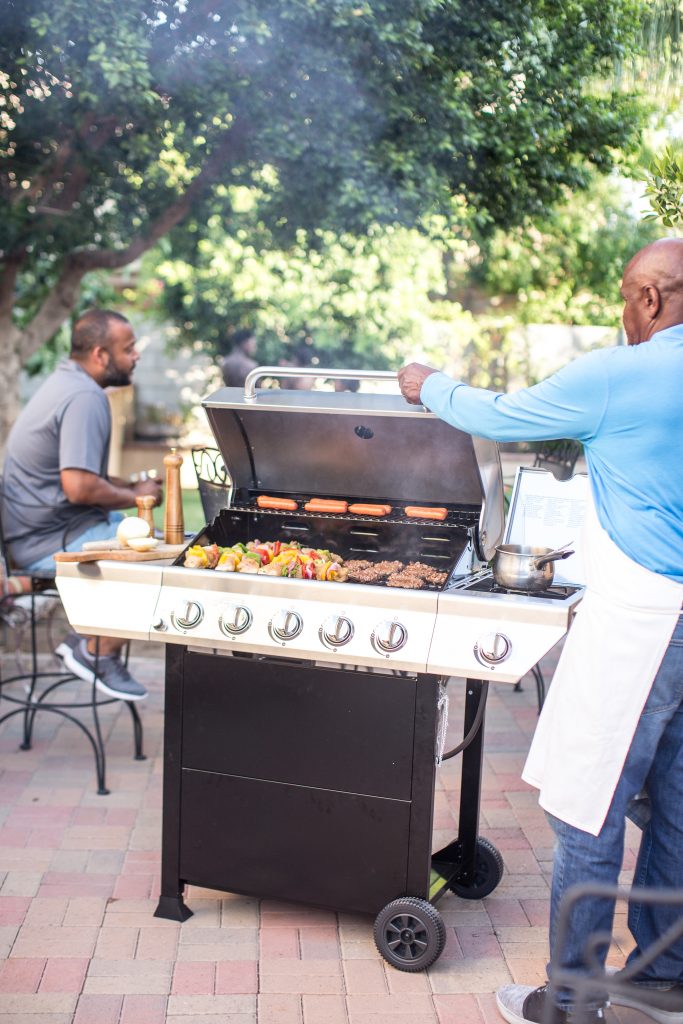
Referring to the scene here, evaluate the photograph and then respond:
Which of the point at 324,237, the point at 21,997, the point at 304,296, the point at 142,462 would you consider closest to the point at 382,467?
the point at 21,997

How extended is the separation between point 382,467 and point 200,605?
762mm

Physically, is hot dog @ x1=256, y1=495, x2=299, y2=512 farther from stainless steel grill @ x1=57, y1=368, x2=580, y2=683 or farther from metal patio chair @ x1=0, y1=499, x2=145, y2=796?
metal patio chair @ x1=0, y1=499, x2=145, y2=796

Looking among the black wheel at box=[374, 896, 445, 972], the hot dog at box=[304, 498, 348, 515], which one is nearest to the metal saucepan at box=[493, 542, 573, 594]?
the hot dog at box=[304, 498, 348, 515]

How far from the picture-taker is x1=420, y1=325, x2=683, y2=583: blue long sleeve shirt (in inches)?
87.3

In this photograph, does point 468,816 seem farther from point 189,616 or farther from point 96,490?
point 96,490

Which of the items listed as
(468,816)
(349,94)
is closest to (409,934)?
(468,816)

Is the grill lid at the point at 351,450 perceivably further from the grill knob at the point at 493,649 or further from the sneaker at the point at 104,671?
the sneaker at the point at 104,671

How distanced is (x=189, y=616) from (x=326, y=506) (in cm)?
59

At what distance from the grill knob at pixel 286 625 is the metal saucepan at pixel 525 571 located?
20.8 inches

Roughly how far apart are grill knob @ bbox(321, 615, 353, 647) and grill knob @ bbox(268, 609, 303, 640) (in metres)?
0.08

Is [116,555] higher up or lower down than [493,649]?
higher up

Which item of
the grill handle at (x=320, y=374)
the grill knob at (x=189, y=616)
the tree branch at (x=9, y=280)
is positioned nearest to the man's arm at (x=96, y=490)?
the grill handle at (x=320, y=374)

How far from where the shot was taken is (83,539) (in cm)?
400

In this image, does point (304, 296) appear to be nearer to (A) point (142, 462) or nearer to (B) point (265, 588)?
(A) point (142, 462)
